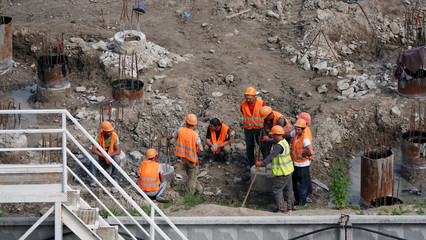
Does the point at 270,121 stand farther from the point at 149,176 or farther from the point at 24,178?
the point at 24,178

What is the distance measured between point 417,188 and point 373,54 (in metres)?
6.13

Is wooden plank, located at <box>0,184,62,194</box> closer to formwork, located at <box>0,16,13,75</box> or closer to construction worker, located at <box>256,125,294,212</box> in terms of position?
construction worker, located at <box>256,125,294,212</box>

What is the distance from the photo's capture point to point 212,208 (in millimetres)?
11586

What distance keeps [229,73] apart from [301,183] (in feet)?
18.5

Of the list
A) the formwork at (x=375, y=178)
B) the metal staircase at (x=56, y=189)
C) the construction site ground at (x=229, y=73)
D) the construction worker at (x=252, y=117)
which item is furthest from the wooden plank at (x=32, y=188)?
the formwork at (x=375, y=178)

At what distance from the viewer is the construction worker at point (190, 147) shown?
1306cm

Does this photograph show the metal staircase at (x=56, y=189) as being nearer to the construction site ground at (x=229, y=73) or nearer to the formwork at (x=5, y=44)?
the construction site ground at (x=229, y=73)

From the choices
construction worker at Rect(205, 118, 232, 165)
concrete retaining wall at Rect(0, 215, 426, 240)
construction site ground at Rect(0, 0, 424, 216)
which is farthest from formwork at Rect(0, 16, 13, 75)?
concrete retaining wall at Rect(0, 215, 426, 240)

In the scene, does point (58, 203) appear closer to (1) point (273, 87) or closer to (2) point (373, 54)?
(1) point (273, 87)

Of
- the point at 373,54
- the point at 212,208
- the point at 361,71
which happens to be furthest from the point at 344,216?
the point at 373,54

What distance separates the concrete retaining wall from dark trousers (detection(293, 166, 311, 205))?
2.01 m

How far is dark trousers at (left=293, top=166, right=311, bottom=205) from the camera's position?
12.7 meters

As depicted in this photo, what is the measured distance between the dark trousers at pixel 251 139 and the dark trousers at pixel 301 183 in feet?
4.62

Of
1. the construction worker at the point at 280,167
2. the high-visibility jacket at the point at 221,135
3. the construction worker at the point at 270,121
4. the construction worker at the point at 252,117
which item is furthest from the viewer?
the high-visibility jacket at the point at 221,135
